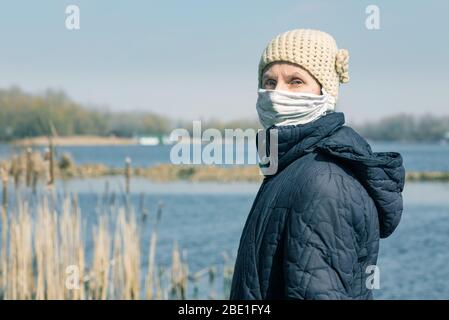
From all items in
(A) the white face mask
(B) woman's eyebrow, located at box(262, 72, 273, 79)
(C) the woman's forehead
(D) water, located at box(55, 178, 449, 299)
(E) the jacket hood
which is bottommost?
(D) water, located at box(55, 178, 449, 299)

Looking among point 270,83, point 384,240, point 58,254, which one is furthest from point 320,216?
point 384,240

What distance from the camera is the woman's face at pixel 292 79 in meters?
2.25

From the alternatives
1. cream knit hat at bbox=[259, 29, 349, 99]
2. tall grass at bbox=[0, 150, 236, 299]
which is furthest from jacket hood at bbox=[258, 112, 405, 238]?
tall grass at bbox=[0, 150, 236, 299]

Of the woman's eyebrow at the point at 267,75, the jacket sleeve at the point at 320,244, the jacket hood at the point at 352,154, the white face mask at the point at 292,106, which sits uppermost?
the woman's eyebrow at the point at 267,75

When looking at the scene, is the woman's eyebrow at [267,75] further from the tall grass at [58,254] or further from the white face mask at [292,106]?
the tall grass at [58,254]

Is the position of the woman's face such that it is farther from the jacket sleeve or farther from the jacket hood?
the jacket sleeve

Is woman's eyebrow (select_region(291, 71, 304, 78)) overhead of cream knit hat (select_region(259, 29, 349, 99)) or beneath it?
beneath

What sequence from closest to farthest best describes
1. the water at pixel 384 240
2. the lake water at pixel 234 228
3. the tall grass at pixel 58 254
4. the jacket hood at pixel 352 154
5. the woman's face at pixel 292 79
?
the jacket hood at pixel 352 154
the woman's face at pixel 292 79
the tall grass at pixel 58 254
the lake water at pixel 234 228
the water at pixel 384 240

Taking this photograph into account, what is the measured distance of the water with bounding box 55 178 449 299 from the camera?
41.9 feet

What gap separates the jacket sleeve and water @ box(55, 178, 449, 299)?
6943 mm

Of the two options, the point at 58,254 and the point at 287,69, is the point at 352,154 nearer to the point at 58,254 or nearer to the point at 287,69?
the point at 287,69

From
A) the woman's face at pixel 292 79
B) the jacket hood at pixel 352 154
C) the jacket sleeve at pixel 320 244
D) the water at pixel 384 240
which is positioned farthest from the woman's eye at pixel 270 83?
the water at pixel 384 240

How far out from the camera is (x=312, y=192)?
209 centimetres
